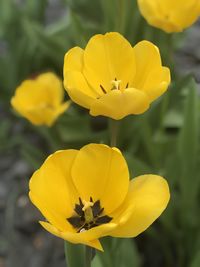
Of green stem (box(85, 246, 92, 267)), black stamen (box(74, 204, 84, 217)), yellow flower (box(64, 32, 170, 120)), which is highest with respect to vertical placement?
yellow flower (box(64, 32, 170, 120))

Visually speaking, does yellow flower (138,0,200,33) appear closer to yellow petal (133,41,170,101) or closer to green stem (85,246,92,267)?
yellow petal (133,41,170,101)

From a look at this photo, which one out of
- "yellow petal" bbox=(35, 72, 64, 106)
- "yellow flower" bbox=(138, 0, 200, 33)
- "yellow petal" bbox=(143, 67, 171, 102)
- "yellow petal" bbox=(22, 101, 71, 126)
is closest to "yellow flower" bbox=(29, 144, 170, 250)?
"yellow petal" bbox=(143, 67, 171, 102)

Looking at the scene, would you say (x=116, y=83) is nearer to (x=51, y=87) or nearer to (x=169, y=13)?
(x=169, y=13)

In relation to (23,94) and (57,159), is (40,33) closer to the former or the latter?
(23,94)

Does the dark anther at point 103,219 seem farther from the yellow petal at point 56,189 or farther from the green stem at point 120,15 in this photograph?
the green stem at point 120,15

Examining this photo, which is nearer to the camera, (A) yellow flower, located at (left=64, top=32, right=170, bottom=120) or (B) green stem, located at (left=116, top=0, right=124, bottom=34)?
(A) yellow flower, located at (left=64, top=32, right=170, bottom=120)
